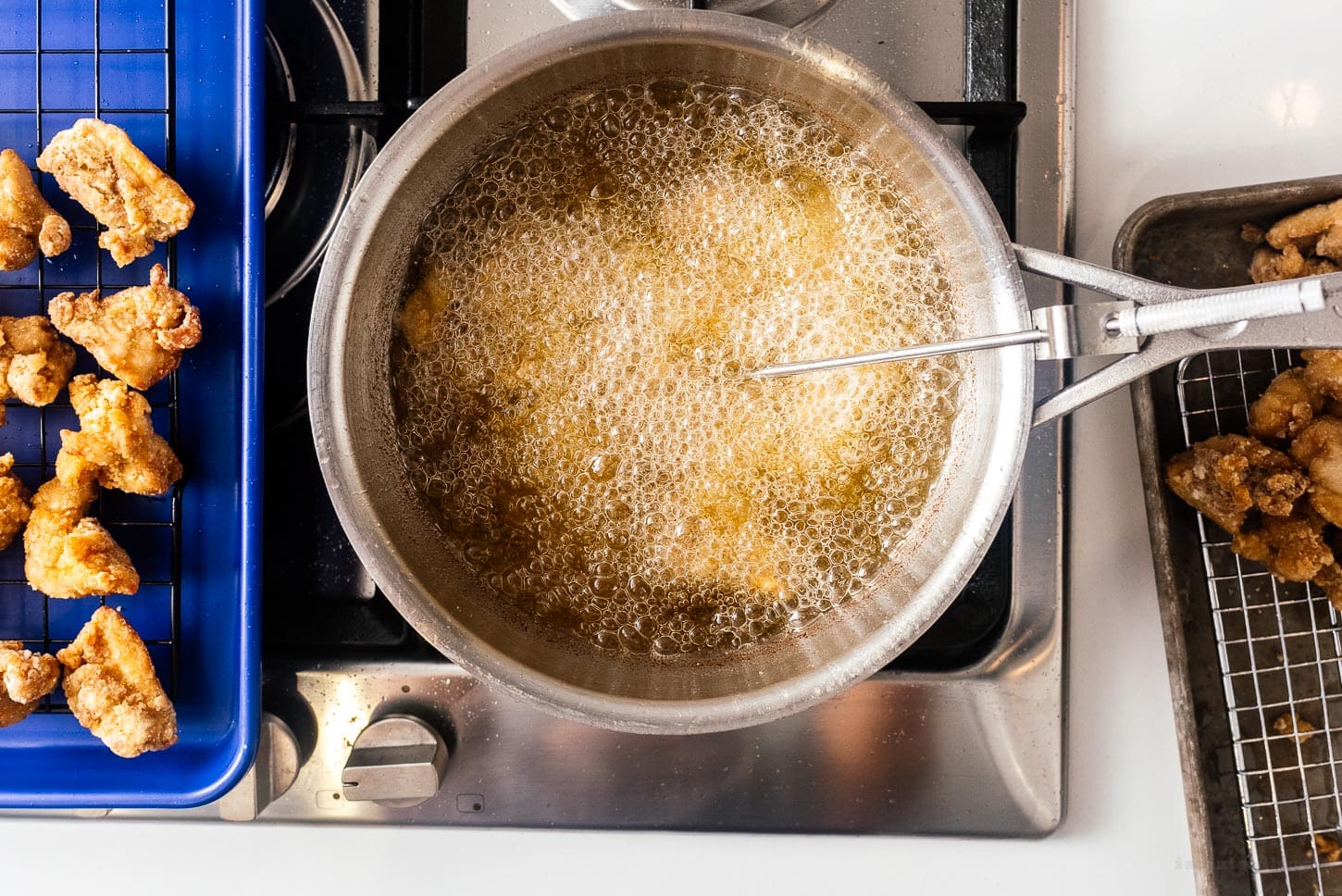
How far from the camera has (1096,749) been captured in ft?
3.00

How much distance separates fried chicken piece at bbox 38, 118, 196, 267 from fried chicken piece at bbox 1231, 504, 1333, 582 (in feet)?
3.36

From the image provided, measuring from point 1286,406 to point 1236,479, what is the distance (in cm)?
10

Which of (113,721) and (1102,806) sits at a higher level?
(113,721)

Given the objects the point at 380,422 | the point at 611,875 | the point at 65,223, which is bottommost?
the point at 611,875

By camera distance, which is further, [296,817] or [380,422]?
[296,817]

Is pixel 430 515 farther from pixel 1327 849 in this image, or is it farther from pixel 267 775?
pixel 1327 849

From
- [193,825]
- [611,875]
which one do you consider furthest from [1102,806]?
[193,825]

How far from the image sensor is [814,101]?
715mm

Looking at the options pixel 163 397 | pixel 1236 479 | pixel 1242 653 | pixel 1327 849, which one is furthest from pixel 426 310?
pixel 1327 849

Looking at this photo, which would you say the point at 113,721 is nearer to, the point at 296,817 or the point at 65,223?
the point at 296,817

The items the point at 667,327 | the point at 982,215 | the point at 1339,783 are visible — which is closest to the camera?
the point at 982,215

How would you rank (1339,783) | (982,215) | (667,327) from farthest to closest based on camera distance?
(1339,783) → (667,327) → (982,215)

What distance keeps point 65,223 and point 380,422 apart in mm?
361

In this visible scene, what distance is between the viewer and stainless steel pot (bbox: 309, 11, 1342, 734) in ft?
2.11
